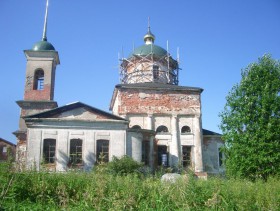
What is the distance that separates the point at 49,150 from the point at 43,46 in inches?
483

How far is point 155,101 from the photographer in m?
25.8

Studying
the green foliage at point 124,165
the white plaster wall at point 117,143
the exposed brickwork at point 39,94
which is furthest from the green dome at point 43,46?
the green foliage at point 124,165

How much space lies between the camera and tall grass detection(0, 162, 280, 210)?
607 cm

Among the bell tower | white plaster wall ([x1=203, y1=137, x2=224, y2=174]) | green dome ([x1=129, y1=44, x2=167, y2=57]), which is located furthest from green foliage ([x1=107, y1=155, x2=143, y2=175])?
green dome ([x1=129, y1=44, x2=167, y2=57])

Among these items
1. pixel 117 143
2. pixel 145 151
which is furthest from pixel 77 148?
pixel 145 151

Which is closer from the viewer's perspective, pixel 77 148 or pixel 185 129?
pixel 77 148

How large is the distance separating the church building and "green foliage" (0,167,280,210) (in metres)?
9.63

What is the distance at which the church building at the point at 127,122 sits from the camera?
20016 mm

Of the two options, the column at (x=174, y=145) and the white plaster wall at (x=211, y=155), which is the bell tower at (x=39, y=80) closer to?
the column at (x=174, y=145)

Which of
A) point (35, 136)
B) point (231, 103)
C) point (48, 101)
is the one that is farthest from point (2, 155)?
point (231, 103)

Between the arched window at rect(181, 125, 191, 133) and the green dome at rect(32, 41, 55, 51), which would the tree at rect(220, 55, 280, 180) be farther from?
the green dome at rect(32, 41, 55, 51)

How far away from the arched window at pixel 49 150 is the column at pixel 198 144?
11186mm

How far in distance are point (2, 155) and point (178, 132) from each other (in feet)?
92.5

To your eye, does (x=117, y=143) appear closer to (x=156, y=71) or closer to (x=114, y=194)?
(x=156, y=71)
